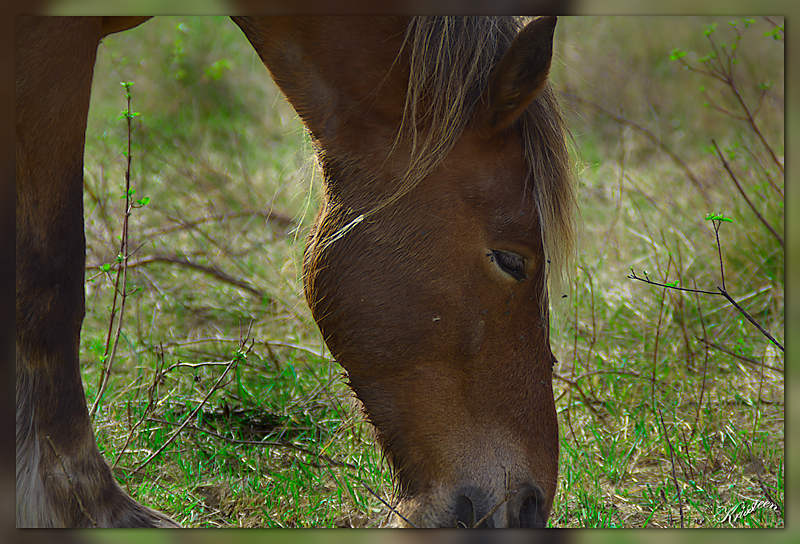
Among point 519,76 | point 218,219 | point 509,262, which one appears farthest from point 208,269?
point 519,76

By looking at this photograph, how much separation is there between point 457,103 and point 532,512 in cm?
99

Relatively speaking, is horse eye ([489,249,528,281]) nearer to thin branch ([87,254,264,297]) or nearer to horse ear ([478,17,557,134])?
horse ear ([478,17,557,134])

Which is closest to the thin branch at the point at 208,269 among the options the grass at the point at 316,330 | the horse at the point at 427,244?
the grass at the point at 316,330

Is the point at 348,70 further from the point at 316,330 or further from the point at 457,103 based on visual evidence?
the point at 316,330

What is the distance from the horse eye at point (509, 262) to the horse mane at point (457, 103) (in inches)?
3.0

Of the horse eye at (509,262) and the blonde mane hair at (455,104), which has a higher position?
the blonde mane hair at (455,104)

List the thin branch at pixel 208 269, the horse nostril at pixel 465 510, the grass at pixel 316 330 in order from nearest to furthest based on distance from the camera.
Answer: the horse nostril at pixel 465 510
the grass at pixel 316 330
the thin branch at pixel 208 269

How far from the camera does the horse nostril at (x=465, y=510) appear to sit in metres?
1.51

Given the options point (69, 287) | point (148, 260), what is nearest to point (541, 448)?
point (69, 287)

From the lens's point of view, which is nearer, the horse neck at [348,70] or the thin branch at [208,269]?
the horse neck at [348,70]

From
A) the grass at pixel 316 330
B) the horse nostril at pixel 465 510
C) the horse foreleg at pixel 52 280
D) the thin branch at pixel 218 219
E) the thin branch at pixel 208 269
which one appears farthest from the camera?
the thin branch at pixel 218 219

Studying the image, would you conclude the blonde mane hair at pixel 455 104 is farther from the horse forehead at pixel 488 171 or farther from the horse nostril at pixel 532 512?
the horse nostril at pixel 532 512

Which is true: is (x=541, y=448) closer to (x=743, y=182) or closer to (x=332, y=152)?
(x=332, y=152)

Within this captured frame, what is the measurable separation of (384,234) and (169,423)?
1097 mm
